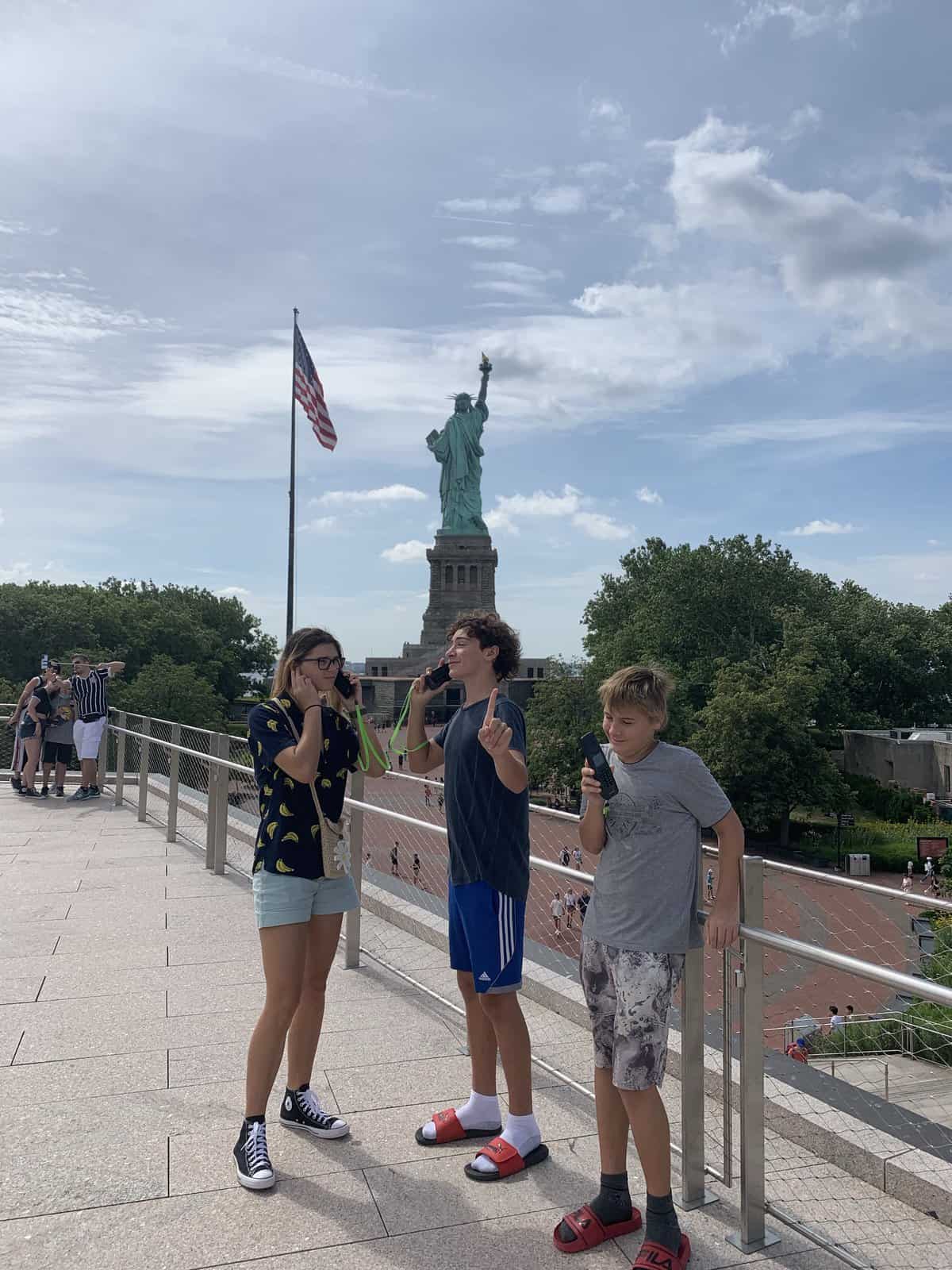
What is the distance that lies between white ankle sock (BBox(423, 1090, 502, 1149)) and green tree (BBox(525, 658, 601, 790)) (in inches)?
1318

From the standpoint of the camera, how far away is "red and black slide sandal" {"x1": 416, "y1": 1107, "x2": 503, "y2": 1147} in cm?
355

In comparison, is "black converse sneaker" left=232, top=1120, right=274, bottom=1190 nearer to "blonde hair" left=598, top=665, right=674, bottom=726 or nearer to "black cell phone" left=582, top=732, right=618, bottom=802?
"black cell phone" left=582, top=732, right=618, bottom=802

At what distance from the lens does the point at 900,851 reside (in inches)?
1226

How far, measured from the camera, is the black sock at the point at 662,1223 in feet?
9.12

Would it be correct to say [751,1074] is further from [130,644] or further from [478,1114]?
[130,644]

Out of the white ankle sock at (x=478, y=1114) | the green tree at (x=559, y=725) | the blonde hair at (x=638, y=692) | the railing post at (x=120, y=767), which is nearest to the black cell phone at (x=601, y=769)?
the blonde hair at (x=638, y=692)

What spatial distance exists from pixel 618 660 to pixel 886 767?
13051 mm

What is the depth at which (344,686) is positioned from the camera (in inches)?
145

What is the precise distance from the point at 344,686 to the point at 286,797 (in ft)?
1.50

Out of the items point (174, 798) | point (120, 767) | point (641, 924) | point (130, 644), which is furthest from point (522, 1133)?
point (130, 644)

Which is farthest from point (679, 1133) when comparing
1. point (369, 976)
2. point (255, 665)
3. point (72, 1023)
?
point (255, 665)

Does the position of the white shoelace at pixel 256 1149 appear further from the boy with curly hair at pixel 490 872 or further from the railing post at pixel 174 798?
the railing post at pixel 174 798

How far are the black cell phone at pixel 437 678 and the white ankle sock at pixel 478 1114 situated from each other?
1.45 metres

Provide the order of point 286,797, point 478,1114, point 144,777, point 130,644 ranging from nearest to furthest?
point 286,797 → point 478,1114 → point 144,777 → point 130,644
